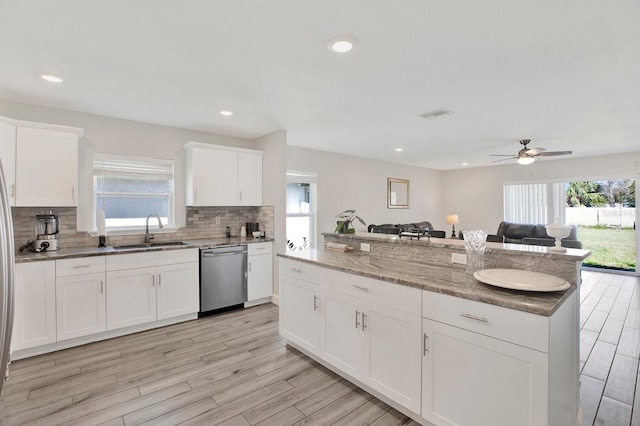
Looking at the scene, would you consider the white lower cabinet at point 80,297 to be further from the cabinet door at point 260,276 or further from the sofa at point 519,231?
the sofa at point 519,231

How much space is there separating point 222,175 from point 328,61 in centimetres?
245

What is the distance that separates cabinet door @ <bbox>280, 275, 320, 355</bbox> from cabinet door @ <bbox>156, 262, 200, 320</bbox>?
139 cm

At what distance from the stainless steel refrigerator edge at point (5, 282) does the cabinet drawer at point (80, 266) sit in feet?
8.97

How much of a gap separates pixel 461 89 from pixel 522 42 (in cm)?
84

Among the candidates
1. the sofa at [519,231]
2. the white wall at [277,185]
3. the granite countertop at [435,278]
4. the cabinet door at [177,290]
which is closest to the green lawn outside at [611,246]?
the sofa at [519,231]

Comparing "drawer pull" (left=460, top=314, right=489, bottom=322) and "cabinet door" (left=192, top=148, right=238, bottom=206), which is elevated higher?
"cabinet door" (left=192, top=148, right=238, bottom=206)

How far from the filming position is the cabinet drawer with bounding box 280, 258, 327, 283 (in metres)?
2.62

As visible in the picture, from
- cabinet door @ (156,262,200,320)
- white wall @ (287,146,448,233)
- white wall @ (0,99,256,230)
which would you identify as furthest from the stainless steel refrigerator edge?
white wall @ (287,146,448,233)

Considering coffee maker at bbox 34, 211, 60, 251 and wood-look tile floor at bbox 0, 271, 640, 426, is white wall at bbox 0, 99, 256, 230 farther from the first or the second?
wood-look tile floor at bbox 0, 271, 640, 426

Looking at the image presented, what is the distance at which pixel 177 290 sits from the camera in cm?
369

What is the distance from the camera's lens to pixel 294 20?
73.0 inches

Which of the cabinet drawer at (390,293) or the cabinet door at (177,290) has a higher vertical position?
the cabinet drawer at (390,293)

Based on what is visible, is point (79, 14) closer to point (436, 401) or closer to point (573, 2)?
point (573, 2)

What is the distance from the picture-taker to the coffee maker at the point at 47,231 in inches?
125
